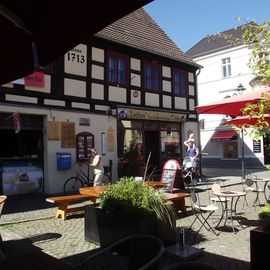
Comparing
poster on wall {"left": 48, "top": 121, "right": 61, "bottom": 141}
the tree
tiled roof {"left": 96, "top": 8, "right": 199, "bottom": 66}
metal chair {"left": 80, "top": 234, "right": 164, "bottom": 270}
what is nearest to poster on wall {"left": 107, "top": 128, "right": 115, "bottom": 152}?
poster on wall {"left": 48, "top": 121, "right": 61, "bottom": 141}

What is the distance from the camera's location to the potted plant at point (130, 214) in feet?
17.6

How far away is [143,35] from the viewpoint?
55.6 feet

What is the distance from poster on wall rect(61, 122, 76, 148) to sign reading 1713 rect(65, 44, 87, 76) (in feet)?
6.13

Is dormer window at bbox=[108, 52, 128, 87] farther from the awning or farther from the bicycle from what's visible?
the awning

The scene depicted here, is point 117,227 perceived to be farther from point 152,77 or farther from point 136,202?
point 152,77

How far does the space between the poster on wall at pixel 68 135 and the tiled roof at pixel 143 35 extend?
3.60m

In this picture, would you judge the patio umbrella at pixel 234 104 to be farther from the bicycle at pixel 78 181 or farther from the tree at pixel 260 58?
the bicycle at pixel 78 181

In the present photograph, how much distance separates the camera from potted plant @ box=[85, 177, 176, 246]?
17.6ft

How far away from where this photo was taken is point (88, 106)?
1368 cm

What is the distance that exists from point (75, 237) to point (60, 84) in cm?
743

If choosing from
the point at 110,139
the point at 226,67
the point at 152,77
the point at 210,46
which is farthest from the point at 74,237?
the point at 210,46

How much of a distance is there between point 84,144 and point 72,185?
1518 mm

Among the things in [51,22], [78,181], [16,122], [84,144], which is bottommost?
[78,181]

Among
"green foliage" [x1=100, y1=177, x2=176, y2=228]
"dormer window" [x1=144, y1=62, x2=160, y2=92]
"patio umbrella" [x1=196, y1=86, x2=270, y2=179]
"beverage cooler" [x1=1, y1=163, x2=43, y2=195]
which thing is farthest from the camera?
"dormer window" [x1=144, y1=62, x2=160, y2=92]
